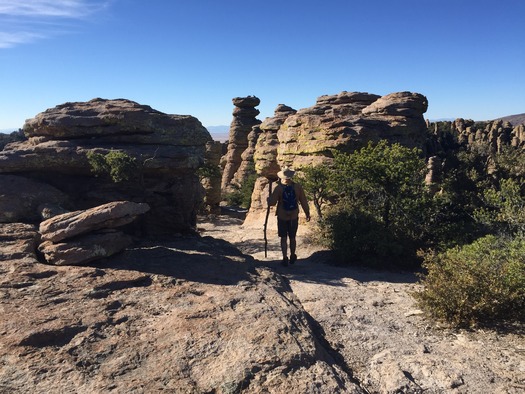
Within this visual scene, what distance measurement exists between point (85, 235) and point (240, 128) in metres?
43.0

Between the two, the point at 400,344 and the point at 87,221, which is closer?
the point at 400,344

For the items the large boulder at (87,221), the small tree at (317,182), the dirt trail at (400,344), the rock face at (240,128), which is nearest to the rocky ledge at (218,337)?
the dirt trail at (400,344)

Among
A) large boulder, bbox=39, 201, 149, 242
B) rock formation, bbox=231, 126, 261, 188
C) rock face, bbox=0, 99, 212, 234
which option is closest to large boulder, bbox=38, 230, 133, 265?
large boulder, bbox=39, 201, 149, 242

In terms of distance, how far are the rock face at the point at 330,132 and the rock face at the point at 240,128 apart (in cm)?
2506

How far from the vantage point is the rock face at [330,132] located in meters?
17.3

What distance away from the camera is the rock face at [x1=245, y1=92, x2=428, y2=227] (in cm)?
1727

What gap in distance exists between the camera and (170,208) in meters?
13.3

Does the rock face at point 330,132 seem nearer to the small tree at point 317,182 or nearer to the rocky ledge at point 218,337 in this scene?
the small tree at point 317,182

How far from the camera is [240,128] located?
50344 millimetres

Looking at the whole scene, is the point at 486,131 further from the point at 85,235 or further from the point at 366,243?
the point at 85,235

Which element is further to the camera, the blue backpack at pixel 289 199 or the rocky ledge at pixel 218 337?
the blue backpack at pixel 289 199

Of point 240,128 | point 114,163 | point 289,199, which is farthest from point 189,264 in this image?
point 240,128

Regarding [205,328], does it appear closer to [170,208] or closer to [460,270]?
[460,270]

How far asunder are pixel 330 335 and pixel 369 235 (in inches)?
192
